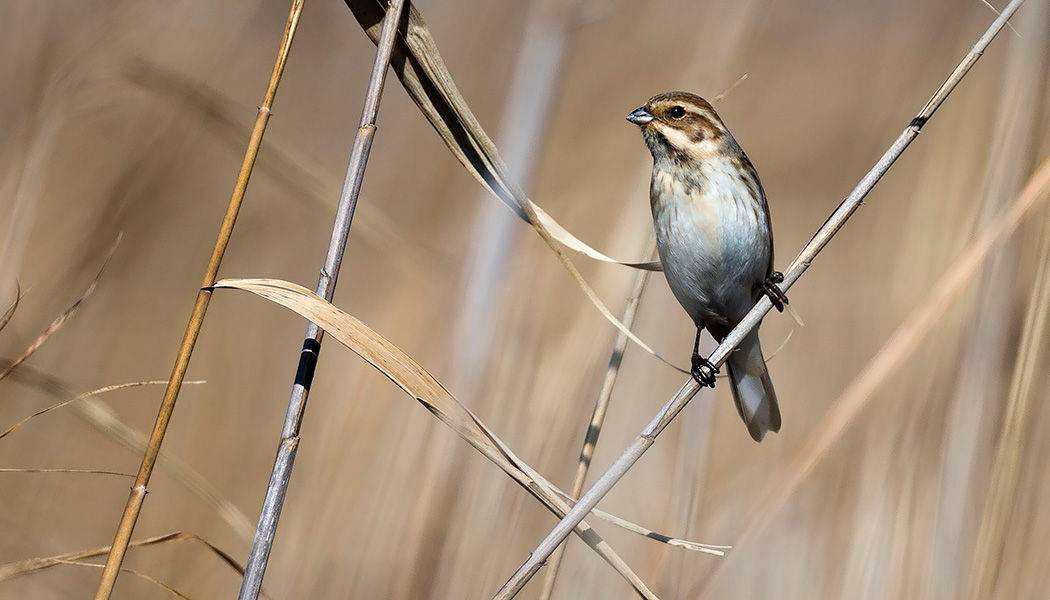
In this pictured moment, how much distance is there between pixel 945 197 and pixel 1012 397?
71 centimetres

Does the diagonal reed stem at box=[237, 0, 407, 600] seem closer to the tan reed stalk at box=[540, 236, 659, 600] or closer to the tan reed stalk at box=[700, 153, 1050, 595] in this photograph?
the tan reed stalk at box=[540, 236, 659, 600]

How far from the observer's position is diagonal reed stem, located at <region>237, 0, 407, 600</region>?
1.09m

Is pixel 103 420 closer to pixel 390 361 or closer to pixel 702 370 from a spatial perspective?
pixel 390 361

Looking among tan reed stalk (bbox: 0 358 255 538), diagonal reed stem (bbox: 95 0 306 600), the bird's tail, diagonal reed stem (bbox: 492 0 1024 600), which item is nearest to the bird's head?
the bird's tail

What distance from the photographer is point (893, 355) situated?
4.97 feet

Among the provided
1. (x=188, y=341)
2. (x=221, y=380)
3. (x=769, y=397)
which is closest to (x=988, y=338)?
(x=769, y=397)

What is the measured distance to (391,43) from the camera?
1146mm

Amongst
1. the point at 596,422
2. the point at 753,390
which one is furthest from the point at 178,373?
the point at 753,390

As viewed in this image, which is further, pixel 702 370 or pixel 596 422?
pixel 702 370

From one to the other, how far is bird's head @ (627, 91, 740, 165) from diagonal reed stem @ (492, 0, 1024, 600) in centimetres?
67

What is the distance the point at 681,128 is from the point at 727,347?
0.77m

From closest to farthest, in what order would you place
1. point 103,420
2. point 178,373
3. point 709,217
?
point 178,373
point 103,420
point 709,217

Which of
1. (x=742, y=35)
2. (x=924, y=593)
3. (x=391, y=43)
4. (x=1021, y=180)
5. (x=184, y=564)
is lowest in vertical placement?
(x=184, y=564)

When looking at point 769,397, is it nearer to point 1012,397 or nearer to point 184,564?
point 1012,397
